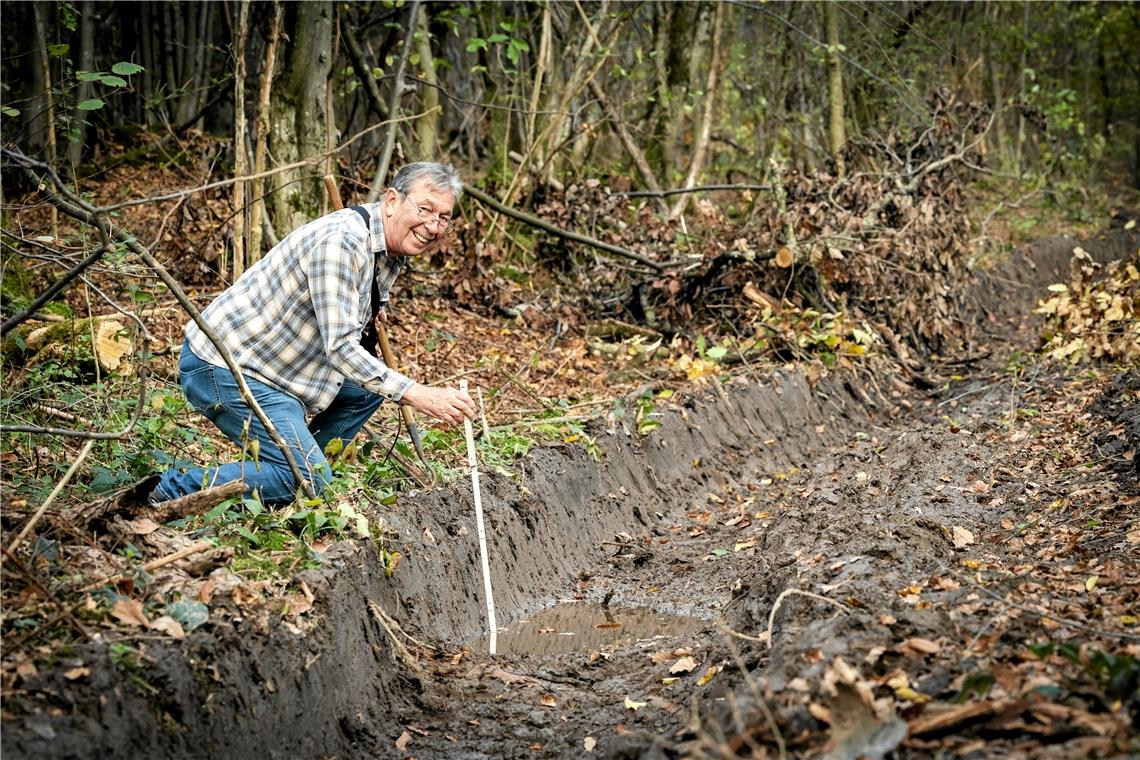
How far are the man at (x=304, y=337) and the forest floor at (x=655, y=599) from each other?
51 cm

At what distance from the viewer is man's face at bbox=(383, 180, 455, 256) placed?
516 cm

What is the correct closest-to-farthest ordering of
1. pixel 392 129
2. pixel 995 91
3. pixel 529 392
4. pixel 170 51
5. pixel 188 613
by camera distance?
pixel 188 613 → pixel 529 392 → pixel 392 129 → pixel 170 51 → pixel 995 91

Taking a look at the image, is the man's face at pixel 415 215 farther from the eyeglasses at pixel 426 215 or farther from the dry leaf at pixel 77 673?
the dry leaf at pixel 77 673

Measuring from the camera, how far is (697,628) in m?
6.01

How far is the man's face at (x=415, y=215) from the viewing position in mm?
5160

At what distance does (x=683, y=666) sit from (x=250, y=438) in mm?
2332

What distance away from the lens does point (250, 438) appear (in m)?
5.32

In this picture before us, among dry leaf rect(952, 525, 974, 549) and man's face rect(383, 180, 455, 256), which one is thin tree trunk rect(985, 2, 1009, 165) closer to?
dry leaf rect(952, 525, 974, 549)

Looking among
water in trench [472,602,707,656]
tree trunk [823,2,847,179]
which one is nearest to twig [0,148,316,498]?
water in trench [472,602,707,656]

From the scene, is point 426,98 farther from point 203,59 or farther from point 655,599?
point 655,599

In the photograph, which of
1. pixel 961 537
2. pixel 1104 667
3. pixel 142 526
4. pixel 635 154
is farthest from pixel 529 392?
pixel 635 154

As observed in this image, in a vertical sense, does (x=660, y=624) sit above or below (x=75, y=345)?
below

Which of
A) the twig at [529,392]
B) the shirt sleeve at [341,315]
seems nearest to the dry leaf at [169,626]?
the shirt sleeve at [341,315]

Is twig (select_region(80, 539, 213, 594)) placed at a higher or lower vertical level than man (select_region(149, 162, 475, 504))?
lower
